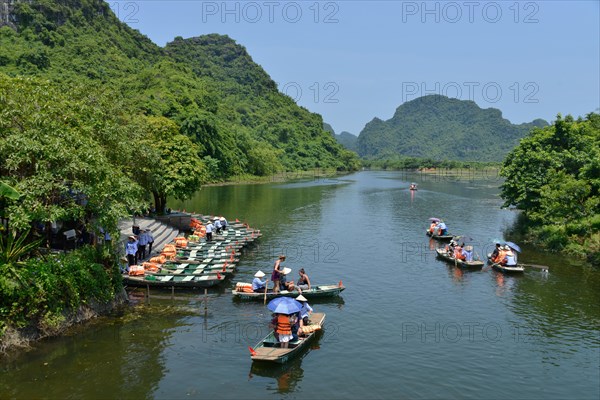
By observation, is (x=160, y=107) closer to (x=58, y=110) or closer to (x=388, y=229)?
(x=388, y=229)

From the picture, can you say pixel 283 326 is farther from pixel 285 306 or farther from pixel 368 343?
pixel 368 343

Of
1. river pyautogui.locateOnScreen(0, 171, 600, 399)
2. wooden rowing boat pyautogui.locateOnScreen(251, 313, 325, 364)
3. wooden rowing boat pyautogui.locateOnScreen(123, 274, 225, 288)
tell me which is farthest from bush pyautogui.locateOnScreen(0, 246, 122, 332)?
wooden rowing boat pyautogui.locateOnScreen(251, 313, 325, 364)

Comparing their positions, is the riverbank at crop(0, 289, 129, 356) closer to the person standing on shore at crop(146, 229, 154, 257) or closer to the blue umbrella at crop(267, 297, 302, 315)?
the person standing on shore at crop(146, 229, 154, 257)

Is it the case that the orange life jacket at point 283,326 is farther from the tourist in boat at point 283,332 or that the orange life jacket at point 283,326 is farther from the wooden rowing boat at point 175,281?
the wooden rowing boat at point 175,281

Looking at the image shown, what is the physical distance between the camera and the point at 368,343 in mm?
23141

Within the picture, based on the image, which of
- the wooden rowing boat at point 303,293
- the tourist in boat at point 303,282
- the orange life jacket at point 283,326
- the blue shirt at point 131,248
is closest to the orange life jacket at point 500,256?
the wooden rowing boat at point 303,293

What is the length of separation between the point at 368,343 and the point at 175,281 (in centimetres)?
1191

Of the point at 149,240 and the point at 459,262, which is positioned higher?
the point at 149,240

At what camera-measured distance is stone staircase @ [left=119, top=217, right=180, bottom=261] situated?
35.7 metres

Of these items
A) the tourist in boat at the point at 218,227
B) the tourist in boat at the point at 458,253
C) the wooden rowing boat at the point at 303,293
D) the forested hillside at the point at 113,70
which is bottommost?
the wooden rowing boat at the point at 303,293

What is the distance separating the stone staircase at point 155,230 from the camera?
3573 centimetres

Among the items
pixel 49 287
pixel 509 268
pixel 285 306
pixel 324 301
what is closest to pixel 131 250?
pixel 49 287

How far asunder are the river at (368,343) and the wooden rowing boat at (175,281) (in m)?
0.65

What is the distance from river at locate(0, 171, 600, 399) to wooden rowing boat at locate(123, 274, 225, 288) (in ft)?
2.12
